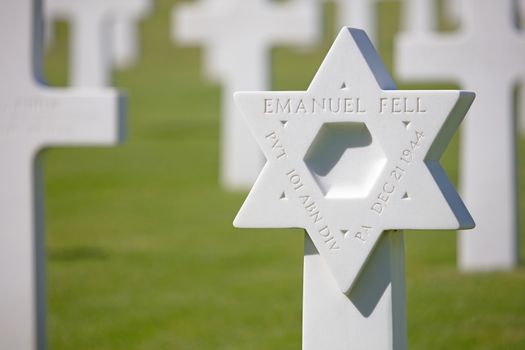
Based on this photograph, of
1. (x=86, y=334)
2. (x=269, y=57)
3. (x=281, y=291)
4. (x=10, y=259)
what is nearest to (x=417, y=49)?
(x=281, y=291)

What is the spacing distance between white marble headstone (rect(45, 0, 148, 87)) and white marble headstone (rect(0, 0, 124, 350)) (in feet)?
36.6

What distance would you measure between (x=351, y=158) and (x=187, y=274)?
404cm

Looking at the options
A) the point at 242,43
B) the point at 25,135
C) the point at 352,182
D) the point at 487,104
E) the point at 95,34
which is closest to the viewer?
the point at 352,182

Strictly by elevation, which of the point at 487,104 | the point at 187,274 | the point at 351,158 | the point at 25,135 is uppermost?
the point at 487,104

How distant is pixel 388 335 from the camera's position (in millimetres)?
3707

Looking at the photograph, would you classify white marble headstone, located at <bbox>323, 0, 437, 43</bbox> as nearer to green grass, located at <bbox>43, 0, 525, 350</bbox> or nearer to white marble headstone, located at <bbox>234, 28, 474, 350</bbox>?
green grass, located at <bbox>43, 0, 525, 350</bbox>

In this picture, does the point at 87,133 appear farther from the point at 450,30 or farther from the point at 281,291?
the point at 450,30

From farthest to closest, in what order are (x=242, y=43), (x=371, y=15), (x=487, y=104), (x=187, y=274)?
1. (x=371, y=15)
2. (x=242, y=43)
3. (x=187, y=274)
4. (x=487, y=104)

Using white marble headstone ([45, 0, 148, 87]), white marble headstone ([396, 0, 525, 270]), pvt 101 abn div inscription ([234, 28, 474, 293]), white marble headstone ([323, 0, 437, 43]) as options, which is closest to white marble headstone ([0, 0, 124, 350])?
pvt 101 abn div inscription ([234, 28, 474, 293])

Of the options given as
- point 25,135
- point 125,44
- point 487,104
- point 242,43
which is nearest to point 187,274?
point 487,104

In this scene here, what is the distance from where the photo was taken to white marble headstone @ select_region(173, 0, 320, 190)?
11.8 metres

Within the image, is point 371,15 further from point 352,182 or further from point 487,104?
point 352,182

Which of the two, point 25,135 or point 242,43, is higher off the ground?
point 242,43

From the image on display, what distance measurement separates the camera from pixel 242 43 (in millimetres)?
12008
